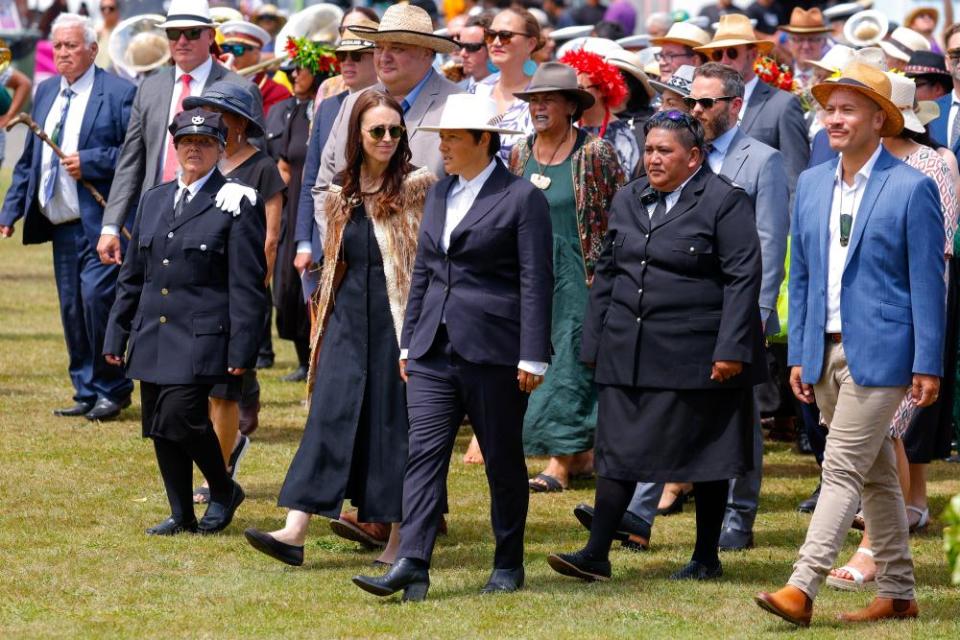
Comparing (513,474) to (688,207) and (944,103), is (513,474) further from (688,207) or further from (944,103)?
(944,103)

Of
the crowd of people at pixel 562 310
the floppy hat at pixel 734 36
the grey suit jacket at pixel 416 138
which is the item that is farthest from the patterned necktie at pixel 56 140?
the floppy hat at pixel 734 36

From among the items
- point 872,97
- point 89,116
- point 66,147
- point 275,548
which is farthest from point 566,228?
point 66,147

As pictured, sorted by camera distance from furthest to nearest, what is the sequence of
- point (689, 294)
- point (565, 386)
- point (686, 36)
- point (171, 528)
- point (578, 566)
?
point (686, 36), point (565, 386), point (171, 528), point (578, 566), point (689, 294)

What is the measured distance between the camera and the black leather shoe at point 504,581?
23.7ft

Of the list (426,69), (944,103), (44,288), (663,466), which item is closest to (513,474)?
(663,466)

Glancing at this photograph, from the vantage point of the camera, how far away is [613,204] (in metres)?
7.61

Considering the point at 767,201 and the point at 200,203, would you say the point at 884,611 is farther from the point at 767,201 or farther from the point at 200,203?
the point at 200,203

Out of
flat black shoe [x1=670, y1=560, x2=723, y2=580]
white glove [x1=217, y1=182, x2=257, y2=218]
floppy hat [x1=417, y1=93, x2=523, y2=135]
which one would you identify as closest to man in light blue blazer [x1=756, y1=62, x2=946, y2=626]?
flat black shoe [x1=670, y1=560, x2=723, y2=580]

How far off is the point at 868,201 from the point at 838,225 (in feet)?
0.59

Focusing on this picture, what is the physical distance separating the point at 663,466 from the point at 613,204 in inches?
45.8

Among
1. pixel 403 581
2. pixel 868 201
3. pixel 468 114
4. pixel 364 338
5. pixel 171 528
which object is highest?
pixel 468 114

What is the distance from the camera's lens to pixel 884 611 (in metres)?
6.87

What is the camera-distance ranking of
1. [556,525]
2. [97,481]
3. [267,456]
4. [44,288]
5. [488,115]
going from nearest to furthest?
[488,115] < [556,525] < [97,481] < [267,456] < [44,288]

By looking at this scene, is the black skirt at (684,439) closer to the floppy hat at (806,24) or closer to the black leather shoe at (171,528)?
the black leather shoe at (171,528)
